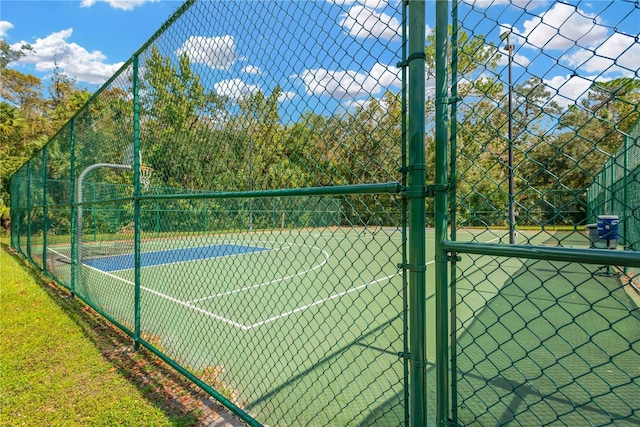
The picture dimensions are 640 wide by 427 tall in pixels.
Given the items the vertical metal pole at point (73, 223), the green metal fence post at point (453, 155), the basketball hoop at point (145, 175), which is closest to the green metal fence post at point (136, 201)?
the basketball hoop at point (145, 175)

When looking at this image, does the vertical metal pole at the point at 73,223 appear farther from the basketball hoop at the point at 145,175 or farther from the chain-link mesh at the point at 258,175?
the basketball hoop at the point at 145,175

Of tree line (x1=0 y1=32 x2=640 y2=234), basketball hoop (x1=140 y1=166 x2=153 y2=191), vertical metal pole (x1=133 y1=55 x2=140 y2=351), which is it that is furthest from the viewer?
basketball hoop (x1=140 y1=166 x2=153 y2=191)

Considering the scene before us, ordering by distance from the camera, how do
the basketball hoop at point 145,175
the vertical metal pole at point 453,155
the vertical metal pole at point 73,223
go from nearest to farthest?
the vertical metal pole at point 453,155 → the basketball hoop at point 145,175 → the vertical metal pole at point 73,223

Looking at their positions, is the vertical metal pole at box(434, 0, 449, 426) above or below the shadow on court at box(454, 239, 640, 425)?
above

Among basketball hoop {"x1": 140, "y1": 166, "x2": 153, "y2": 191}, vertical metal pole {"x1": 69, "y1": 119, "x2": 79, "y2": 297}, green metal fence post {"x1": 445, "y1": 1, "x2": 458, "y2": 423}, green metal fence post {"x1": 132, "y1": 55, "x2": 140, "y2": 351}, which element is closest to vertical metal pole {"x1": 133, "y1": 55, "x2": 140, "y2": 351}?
green metal fence post {"x1": 132, "y1": 55, "x2": 140, "y2": 351}

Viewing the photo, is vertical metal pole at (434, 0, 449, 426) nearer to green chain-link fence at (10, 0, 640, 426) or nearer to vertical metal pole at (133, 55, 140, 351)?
green chain-link fence at (10, 0, 640, 426)

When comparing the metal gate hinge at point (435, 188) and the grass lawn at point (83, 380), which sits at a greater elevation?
the metal gate hinge at point (435, 188)

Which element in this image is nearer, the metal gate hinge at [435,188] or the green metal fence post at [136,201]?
the metal gate hinge at [435,188]

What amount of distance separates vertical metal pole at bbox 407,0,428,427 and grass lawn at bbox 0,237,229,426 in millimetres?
1832

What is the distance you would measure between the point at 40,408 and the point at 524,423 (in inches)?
140

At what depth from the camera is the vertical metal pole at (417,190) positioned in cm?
129

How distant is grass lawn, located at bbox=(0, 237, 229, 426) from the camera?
8.14 feet

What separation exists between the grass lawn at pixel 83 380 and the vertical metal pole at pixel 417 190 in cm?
183

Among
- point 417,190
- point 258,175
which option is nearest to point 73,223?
point 258,175
